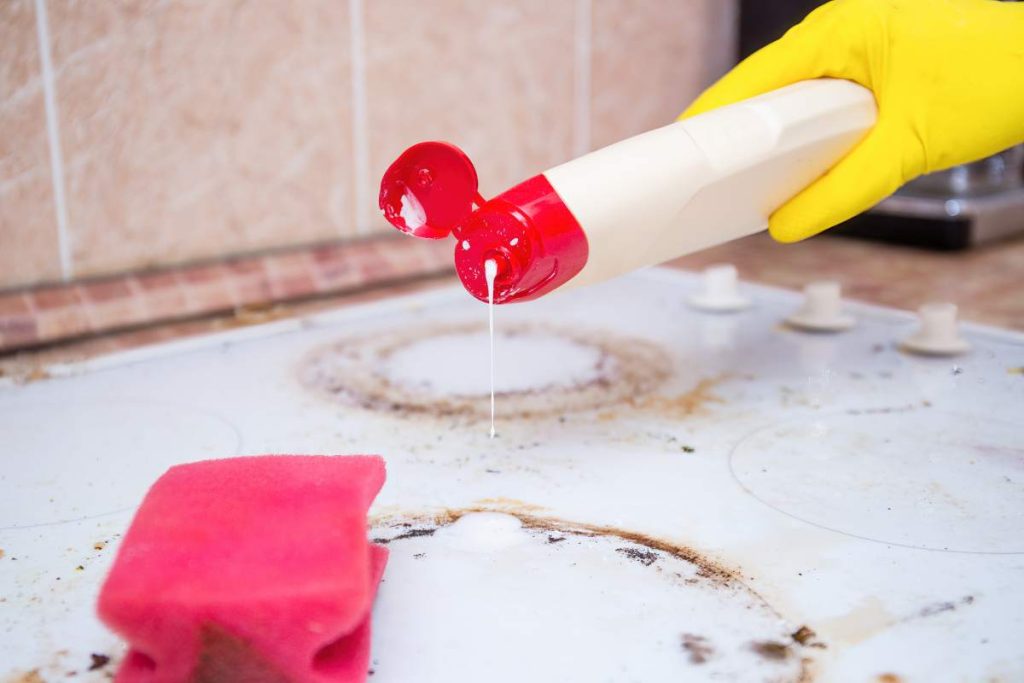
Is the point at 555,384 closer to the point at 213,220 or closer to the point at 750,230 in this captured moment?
the point at 750,230

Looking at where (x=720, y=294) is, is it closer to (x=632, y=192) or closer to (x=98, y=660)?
(x=632, y=192)

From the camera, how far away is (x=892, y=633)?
1.94ft

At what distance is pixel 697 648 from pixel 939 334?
685mm

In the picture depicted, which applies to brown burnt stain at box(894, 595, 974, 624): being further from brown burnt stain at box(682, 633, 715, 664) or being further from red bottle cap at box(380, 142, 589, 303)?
red bottle cap at box(380, 142, 589, 303)

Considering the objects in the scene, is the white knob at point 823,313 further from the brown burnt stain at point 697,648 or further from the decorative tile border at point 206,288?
the brown burnt stain at point 697,648

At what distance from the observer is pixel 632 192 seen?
771mm

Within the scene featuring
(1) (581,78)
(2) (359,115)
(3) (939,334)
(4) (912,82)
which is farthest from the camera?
(1) (581,78)

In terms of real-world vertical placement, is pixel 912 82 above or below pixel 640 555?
above

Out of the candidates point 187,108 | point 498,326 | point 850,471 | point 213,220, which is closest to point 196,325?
point 213,220

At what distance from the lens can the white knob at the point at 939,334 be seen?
3.65ft

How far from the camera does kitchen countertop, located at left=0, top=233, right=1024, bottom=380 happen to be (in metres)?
1.20

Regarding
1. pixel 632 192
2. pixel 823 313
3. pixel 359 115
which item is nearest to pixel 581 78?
pixel 359 115

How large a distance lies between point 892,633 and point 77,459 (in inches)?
25.7

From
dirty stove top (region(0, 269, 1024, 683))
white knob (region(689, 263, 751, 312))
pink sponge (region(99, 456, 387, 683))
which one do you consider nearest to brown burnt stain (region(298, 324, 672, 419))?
dirty stove top (region(0, 269, 1024, 683))
